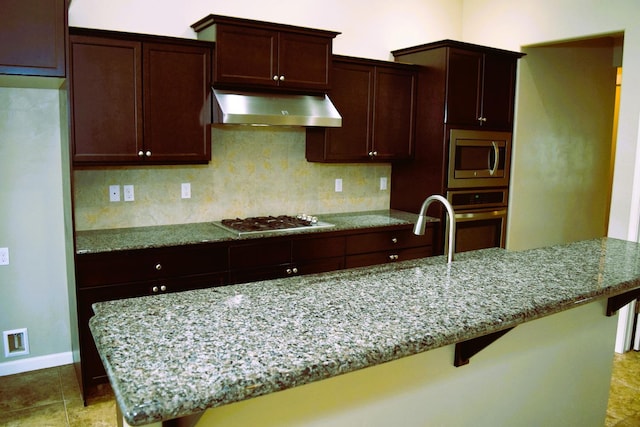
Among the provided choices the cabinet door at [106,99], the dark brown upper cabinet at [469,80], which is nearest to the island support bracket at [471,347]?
the cabinet door at [106,99]

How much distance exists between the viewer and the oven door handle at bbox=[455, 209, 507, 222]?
4.37m

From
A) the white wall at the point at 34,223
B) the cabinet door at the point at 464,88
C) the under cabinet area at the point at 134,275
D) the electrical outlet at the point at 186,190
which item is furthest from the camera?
the cabinet door at the point at 464,88

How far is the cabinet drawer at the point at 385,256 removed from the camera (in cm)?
391

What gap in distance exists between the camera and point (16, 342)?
11.2 feet

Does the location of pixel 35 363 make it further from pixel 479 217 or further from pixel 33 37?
pixel 479 217

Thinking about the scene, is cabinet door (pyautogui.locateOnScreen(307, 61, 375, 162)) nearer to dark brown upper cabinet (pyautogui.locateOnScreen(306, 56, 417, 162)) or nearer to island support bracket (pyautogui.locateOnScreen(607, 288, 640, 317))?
dark brown upper cabinet (pyautogui.locateOnScreen(306, 56, 417, 162))

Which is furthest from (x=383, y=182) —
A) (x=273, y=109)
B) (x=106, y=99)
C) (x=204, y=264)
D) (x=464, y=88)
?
(x=106, y=99)

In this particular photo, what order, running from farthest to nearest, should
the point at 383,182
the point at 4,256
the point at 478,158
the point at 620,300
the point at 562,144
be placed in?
the point at 562,144 < the point at 383,182 < the point at 478,158 < the point at 4,256 < the point at 620,300

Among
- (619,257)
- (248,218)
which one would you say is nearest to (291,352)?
(619,257)

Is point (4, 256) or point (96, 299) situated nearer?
point (96, 299)

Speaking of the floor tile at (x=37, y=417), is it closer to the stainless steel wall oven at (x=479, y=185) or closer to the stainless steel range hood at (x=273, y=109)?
the stainless steel range hood at (x=273, y=109)

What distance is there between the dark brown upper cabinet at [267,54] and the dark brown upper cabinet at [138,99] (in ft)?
0.43

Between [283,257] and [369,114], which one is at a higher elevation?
[369,114]

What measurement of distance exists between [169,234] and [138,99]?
878 mm
